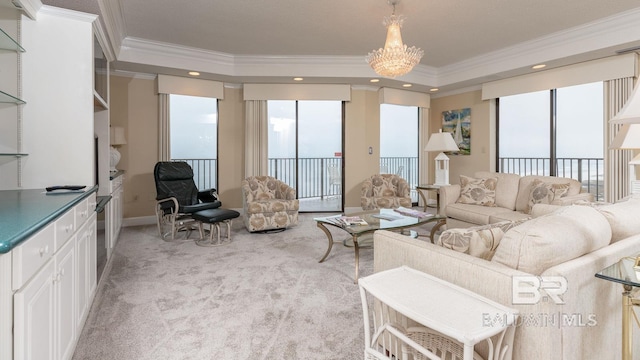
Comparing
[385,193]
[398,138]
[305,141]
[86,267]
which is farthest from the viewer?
[398,138]

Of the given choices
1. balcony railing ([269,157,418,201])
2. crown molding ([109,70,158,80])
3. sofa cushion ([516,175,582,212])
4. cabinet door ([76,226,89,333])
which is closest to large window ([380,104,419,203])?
balcony railing ([269,157,418,201])

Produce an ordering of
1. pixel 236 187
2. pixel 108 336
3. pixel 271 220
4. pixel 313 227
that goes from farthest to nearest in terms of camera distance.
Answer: pixel 236 187 → pixel 313 227 → pixel 271 220 → pixel 108 336

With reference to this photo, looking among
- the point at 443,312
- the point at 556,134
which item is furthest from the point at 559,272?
the point at 556,134

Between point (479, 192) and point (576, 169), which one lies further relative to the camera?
point (576, 169)

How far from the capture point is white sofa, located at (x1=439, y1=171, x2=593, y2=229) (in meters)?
3.93

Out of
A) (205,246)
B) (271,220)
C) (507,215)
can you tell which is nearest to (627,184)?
(507,215)

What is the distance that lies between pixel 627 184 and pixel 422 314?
4936 millimetres

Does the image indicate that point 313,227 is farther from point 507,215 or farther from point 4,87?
point 4,87

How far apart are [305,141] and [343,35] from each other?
9.37 ft

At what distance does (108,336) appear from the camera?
6.88 feet

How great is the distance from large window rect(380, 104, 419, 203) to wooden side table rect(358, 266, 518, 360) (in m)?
5.99

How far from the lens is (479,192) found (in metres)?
4.58

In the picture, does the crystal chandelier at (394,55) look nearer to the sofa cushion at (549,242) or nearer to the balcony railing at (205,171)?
the sofa cushion at (549,242)

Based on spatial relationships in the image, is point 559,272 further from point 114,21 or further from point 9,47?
point 114,21
